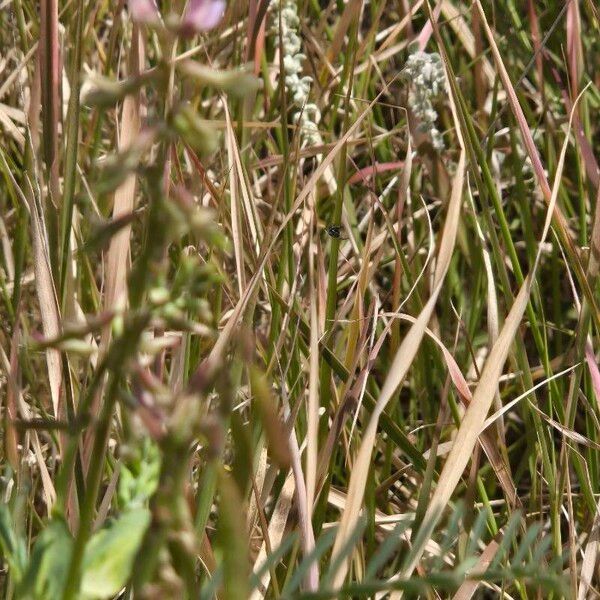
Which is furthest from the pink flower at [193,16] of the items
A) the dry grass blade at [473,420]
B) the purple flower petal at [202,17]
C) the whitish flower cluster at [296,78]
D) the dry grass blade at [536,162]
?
the whitish flower cluster at [296,78]

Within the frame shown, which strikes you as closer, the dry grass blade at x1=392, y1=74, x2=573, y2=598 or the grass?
the grass

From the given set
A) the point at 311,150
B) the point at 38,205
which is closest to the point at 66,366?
the point at 38,205

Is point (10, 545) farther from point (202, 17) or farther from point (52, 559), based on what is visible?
point (202, 17)

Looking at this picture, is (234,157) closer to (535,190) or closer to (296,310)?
(296,310)

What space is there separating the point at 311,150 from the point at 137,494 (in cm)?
70

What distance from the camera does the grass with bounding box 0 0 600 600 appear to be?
34cm

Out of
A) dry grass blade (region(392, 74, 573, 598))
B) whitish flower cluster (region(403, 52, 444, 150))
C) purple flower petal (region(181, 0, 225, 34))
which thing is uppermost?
purple flower petal (region(181, 0, 225, 34))

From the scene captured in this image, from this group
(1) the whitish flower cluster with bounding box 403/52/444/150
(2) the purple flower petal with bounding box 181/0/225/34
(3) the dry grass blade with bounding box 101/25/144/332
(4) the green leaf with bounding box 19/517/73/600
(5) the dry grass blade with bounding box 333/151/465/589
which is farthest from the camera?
(1) the whitish flower cluster with bounding box 403/52/444/150

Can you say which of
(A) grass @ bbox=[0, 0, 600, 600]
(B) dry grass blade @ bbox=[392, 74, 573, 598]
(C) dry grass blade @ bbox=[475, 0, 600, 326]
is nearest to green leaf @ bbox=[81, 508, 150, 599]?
(A) grass @ bbox=[0, 0, 600, 600]

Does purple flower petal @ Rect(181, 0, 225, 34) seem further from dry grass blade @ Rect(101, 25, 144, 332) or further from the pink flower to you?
dry grass blade @ Rect(101, 25, 144, 332)

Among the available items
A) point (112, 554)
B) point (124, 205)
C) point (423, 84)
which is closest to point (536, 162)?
point (423, 84)

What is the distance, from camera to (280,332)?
3.13 feet

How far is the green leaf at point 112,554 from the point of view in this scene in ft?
1.42

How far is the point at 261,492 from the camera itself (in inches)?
35.0
